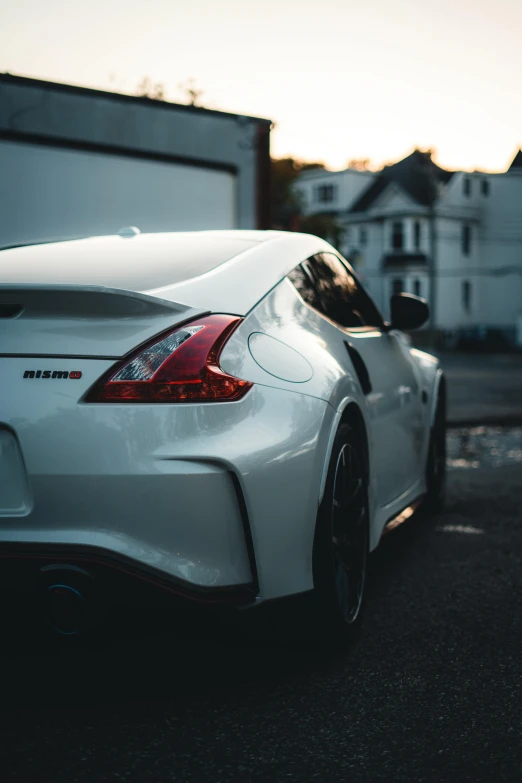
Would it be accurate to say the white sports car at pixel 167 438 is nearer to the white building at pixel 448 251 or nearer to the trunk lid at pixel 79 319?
the trunk lid at pixel 79 319

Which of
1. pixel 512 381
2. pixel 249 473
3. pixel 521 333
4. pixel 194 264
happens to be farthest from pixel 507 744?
pixel 521 333

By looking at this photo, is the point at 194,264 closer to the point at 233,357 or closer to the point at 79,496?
the point at 233,357

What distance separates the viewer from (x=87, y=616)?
2.89 metres

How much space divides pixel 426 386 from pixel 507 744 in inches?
117

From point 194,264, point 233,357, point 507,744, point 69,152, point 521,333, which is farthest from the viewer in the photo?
point 521,333

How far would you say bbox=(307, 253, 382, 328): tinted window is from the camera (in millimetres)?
4121

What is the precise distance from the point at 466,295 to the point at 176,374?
55455 millimetres

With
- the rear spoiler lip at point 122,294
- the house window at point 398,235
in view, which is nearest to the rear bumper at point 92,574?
the rear spoiler lip at point 122,294

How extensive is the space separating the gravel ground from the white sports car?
28 centimetres

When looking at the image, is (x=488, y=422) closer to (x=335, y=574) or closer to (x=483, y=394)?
(x=483, y=394)

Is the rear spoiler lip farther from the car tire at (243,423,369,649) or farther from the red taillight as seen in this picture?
the car tire at (243,423,369,649)

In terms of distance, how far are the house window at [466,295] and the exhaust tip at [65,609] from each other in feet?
181

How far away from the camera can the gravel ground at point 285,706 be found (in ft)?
8.68

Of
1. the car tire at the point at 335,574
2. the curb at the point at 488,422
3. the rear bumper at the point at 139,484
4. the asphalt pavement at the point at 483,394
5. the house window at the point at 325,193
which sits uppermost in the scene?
the house window at the point at 325,193
